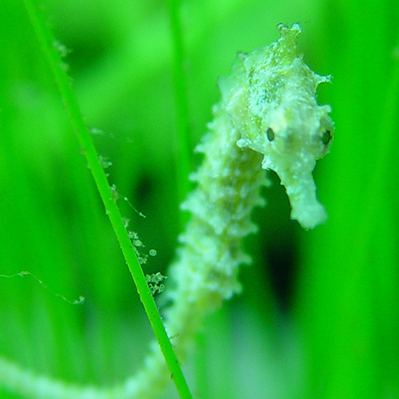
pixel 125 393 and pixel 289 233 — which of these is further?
pixel 289 233

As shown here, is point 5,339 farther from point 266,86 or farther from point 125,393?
point 266,86

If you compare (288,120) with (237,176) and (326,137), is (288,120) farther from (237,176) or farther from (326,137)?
(237,176)

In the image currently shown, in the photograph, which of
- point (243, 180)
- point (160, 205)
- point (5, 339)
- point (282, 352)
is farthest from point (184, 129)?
point (282, 352)

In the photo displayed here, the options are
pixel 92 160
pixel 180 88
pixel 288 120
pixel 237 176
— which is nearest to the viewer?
pixel 92 160

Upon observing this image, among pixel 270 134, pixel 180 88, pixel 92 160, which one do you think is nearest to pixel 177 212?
pixel 180 88

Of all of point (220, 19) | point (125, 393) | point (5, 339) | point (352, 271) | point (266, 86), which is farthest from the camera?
point (220, 19)

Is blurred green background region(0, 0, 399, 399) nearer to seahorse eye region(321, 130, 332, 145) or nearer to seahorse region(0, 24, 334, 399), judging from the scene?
seahorse region(0, 24, 334, 399)

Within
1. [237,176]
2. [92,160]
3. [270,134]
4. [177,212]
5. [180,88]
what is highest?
[177,212]
